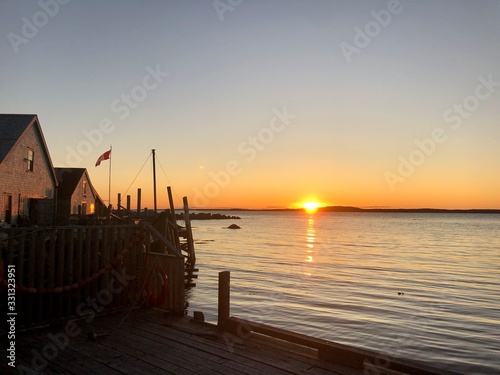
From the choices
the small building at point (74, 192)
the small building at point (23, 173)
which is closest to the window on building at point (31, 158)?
the small building at point (23, 173)

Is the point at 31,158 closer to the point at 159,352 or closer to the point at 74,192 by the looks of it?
the point at 74,192

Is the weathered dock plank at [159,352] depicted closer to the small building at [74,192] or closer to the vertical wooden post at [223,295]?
the vertical wooden post at [223,295]

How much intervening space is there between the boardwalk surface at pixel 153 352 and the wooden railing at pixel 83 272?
22.0 inches

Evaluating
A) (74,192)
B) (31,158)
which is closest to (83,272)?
(31,158)

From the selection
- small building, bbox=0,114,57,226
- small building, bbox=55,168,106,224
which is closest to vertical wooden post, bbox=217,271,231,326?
small building, bbox=0,114,57,226

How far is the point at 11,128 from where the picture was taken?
31438 mm

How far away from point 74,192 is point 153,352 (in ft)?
128

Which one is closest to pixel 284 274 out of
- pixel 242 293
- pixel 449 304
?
pixel 242 293

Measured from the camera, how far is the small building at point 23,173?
29625mm

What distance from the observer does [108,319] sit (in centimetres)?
955

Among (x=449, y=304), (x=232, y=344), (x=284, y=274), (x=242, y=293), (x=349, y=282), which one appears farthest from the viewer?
(x=284, y=274)

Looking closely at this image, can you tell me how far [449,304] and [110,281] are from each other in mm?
17587

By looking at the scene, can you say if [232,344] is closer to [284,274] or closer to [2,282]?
[2,282]

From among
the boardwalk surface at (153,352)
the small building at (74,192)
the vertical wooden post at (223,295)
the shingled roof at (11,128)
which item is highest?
the shingled roof at (11,128)
